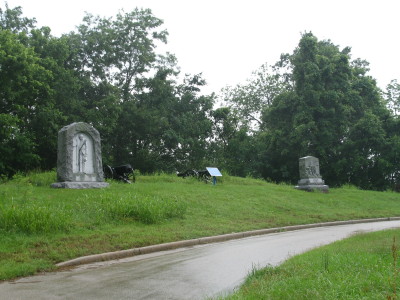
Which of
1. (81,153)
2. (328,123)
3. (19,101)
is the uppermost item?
(19,101)

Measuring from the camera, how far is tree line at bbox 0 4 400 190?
33.9 metres

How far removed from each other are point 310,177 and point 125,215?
18.3m

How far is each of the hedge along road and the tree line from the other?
23.6 m

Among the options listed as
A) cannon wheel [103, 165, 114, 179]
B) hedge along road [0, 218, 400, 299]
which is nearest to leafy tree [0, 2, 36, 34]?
cannon wheel [103, 165, 114, 179]

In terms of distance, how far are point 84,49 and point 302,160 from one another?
2029 cm

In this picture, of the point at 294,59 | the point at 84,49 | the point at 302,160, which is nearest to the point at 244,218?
the point at 302,160

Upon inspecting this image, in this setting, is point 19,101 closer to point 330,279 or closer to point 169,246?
point 169,246

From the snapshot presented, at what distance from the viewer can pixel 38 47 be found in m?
30.7

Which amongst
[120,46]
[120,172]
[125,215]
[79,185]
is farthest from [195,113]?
[125,215]

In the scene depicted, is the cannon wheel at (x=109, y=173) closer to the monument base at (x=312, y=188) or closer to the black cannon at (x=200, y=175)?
the black cannon at (x=200, y=175)

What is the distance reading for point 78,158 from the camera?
18.1 meters

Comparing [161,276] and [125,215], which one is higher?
[125,215]

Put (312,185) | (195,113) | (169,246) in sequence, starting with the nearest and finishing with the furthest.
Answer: (169,246)
(312,185)
(195,113)

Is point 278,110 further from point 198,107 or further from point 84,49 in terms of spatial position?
point 84,49
